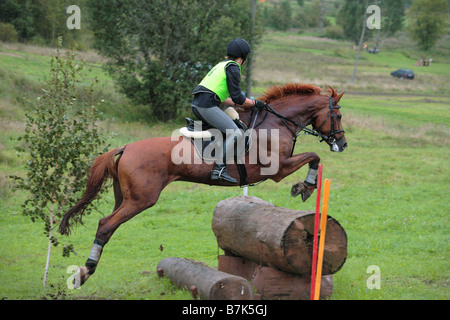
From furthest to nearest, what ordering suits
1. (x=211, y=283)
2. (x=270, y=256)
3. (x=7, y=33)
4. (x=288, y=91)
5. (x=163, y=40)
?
(x=7, y=33) → (x=163, y=40) → (x=288, y=91) → (x=270, y=256) → (x=211, y=283)

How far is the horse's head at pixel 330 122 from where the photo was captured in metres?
7.91

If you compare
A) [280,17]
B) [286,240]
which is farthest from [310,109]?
[280,17]

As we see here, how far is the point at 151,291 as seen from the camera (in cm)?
750

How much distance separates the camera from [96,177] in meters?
7.31

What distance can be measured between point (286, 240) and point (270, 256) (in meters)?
0.37

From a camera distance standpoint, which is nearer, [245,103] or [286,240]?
[286,240]

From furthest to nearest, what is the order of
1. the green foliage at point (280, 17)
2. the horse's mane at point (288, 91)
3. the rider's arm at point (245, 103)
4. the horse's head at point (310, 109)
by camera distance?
the green foliage at point (280, 17), the horse's mane at point (288, 91), the horse's head at point (310, 109), the rider's arm at point (245, 103)

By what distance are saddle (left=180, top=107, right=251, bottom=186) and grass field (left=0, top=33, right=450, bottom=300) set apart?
1.61 metres

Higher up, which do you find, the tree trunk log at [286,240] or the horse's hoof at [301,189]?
the horse's hoof at [301,189]

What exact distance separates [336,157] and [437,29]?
2629 inches

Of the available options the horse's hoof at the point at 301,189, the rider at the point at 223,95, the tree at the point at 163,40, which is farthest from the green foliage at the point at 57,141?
the tree at the point at 163,40

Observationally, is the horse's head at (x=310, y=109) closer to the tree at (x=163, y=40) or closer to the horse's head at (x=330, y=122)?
the horse's head at (x=330, y=122)

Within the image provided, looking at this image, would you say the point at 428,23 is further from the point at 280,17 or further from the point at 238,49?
the point at 238,49

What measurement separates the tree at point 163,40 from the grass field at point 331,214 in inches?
79.0
